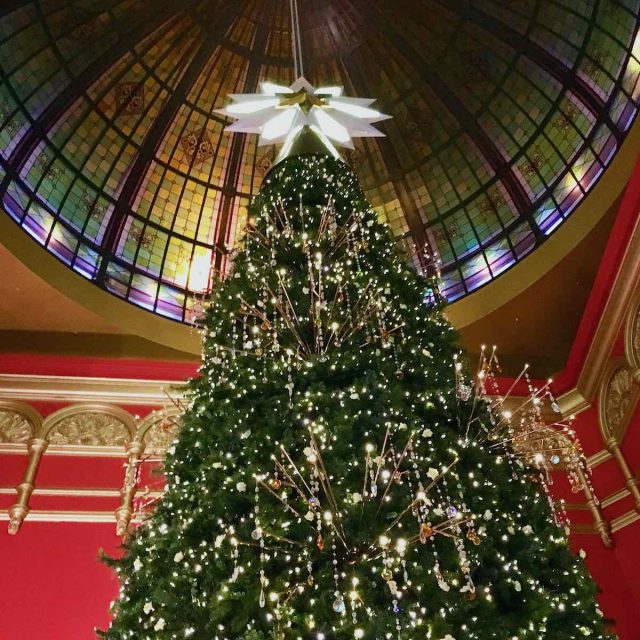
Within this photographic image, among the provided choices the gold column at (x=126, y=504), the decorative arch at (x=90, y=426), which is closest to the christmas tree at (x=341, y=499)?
the gold column at (x=126, y=504)

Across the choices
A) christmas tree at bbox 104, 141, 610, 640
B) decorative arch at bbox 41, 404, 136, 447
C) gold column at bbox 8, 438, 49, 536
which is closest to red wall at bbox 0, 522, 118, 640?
gold column at bbox 8, 438, 49, 536

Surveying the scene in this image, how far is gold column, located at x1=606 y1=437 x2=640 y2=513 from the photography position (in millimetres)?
7715

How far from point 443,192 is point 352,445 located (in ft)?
34.6

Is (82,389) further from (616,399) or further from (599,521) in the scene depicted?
(616,399)

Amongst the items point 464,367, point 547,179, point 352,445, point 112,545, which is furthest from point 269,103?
point 547,179

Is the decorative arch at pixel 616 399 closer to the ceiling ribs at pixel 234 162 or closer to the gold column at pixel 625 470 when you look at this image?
the gold column at pixel 625 470

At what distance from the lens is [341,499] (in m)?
→ 2.65

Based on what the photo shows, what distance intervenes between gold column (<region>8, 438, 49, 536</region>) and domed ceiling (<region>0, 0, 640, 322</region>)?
309 cm

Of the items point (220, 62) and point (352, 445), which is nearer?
point (352, 445)

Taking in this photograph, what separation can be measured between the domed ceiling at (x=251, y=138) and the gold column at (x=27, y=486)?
3.09 m

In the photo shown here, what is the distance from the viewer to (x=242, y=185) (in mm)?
12688

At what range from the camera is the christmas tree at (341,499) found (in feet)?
7.95

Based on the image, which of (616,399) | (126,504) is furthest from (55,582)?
(616,399)

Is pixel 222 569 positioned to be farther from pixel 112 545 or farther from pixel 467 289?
pixel 467 289
